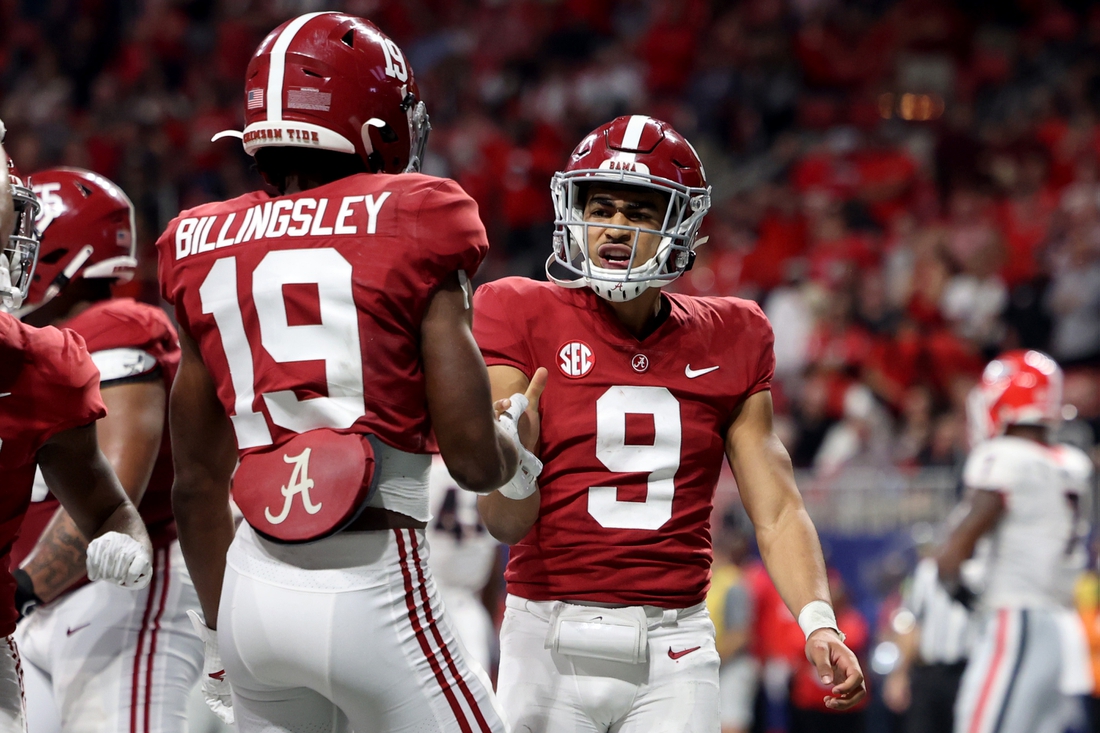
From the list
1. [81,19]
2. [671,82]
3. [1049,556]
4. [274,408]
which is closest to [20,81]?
[81,19]

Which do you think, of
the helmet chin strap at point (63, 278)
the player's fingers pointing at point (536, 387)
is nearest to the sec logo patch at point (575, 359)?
the player's fingers pointing at point (536, 387)

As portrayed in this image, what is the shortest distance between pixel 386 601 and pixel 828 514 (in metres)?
5.49

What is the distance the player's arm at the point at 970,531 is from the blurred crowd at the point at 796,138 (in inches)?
84.5

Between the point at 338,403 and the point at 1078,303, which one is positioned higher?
the point at 338,403

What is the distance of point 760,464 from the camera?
303 cm

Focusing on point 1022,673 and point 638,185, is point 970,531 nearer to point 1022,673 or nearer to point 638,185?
point 1022,673

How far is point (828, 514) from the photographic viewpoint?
24.6 ft

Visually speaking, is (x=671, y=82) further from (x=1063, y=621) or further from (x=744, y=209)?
(x=1063, y=621)

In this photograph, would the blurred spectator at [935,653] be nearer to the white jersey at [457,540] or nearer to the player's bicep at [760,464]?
the white jersey at [457,540]

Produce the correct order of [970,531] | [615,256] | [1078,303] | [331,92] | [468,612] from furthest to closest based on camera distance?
[1078,303] → [468,612] → [970,531] → [615,256] → [331,92]

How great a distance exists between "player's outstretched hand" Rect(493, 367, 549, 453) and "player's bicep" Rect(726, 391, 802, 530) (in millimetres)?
442

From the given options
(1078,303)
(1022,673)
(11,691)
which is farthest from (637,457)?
(1078,303)

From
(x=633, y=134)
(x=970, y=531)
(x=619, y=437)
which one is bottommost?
(x=970, y=531)

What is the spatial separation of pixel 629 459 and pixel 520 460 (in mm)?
423
